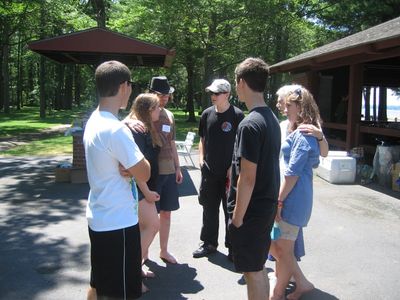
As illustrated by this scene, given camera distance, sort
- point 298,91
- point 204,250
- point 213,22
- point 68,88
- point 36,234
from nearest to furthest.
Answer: point 298,91 < point 204,250 < point 36,234 < point 213,22 < point 68,88

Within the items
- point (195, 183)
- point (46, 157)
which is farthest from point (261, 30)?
point (195, 183)

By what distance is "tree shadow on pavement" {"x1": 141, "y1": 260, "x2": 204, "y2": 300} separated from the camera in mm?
3984

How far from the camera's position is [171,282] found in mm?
4242

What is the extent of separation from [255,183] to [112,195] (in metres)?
0.89

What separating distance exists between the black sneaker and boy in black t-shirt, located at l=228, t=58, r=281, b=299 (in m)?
1.95

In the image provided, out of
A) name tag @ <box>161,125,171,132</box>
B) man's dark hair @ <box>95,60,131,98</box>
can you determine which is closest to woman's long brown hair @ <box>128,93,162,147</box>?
name tag @ <box>161,125,171,132</box>

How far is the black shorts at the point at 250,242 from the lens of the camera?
289 centimetres

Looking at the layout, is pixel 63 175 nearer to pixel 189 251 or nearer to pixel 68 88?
pixel 189 251

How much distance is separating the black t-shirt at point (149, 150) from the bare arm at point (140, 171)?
121 centimetres

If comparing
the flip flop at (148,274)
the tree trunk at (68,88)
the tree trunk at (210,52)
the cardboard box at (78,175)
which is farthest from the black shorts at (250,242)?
the tree trunk at (68,88)

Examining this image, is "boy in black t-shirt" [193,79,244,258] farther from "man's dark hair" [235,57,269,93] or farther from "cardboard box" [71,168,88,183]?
"cardboard box" [71,168,88,183]

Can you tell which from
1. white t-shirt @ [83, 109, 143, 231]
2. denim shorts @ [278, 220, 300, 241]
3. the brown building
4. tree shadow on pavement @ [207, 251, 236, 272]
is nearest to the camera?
white t-shirt @ [83, 109, 143, 231]

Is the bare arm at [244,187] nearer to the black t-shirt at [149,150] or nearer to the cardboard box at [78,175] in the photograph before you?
the black t-shirt at [149,150]

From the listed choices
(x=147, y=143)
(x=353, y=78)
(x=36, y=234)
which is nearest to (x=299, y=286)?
(x=147, y=143)
